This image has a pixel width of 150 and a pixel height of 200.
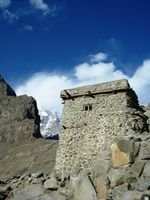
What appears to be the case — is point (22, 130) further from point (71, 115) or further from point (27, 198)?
point (27, 198)

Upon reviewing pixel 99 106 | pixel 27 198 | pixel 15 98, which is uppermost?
pixel 15 98

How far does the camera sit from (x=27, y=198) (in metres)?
18.5

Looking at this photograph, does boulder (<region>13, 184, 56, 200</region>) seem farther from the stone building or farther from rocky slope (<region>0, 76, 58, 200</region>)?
rocky slope (<region>0, 76, 58, 200</region>)

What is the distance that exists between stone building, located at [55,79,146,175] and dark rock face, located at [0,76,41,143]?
65.1m

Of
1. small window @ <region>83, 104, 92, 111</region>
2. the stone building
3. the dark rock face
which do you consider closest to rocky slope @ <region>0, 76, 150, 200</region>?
the stone building

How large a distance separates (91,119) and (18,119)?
243 feet

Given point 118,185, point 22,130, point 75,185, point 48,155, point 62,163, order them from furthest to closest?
point 22,130 < point 48,155 < point 62,163 < point 75,185 < point 118,185

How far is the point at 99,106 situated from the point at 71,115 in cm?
222

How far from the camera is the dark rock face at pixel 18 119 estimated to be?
94.8 meters

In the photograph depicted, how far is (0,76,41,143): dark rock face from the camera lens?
311 ft

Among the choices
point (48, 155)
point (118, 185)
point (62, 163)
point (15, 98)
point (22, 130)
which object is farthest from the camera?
point (15, 98)

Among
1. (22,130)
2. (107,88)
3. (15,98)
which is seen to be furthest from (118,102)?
(15,98)

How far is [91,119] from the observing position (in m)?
27.9

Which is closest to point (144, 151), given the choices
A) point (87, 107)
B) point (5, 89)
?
point (87, 107)
